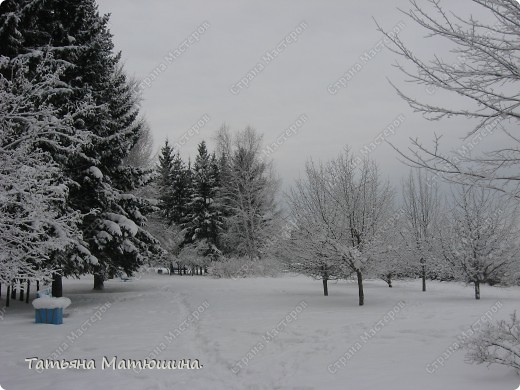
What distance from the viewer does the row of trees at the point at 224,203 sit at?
3788 cm

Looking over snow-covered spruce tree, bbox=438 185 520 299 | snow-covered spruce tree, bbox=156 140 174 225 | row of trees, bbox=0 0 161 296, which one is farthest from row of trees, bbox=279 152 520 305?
snow-covered spruce tree, bbox=156 140 174 225

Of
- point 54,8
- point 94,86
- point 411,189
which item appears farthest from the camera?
point 411,189

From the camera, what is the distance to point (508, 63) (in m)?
4.37

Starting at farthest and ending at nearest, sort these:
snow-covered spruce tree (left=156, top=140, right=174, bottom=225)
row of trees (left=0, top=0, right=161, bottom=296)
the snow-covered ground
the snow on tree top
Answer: snow-covered spruce tree (left=156, top=140, right=174, bottom=225), the snow on tree top, row of trees (left=0, top=0, right=161, bottom=296), the snow-covered ground

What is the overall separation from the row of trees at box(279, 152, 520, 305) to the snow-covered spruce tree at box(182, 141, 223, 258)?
2213cm

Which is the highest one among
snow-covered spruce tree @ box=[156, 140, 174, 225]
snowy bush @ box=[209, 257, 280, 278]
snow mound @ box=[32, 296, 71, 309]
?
snow-covered spruce tree @ box=[156, 140, 174, 225]

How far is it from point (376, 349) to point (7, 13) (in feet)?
43.1

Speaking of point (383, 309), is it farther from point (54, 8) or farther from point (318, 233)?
point (54, 8)

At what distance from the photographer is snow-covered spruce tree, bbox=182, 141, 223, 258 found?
1590 inches

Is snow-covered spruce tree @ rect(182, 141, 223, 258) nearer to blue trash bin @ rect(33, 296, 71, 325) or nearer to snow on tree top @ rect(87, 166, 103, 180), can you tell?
snow on tree top @ rect(87, 166, 103, 180)

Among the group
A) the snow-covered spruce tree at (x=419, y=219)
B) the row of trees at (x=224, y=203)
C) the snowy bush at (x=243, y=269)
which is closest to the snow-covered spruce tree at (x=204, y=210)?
the row of trees at (x=224, y=203)

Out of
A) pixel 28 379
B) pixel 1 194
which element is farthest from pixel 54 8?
pixel 28 379

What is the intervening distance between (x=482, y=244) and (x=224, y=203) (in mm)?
28099

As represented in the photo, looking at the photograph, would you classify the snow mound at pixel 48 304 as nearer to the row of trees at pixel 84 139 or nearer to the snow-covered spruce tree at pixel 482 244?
the row of trees at pixel 84 139
